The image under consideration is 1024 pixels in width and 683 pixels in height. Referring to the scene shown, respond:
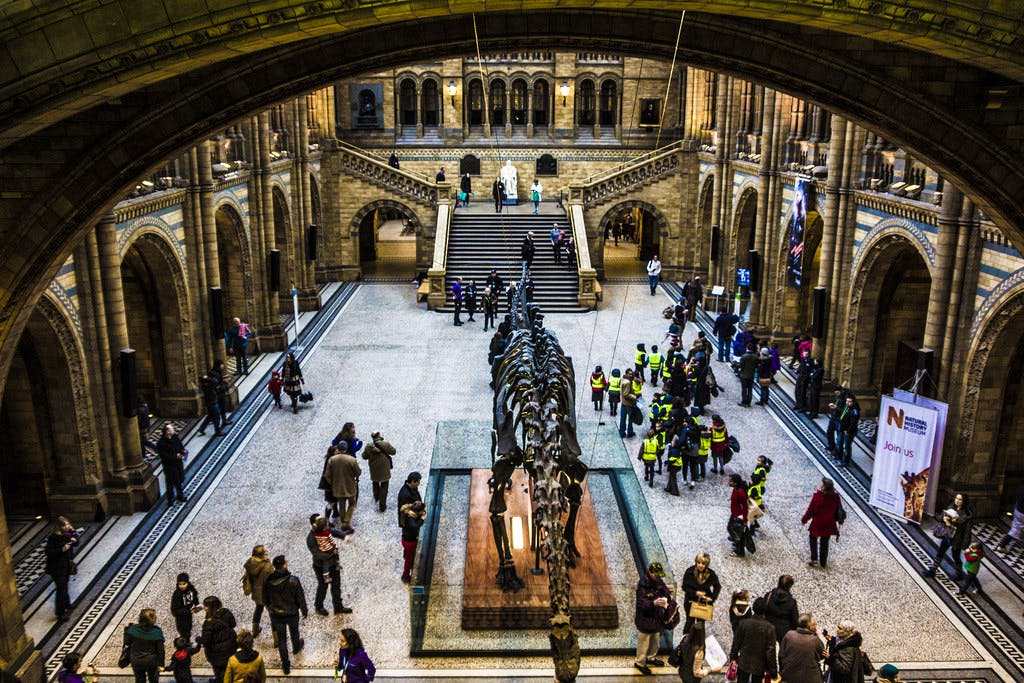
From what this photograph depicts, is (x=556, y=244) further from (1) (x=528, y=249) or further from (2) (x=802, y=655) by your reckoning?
(2) (x=802, y=655)

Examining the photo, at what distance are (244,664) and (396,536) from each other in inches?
179

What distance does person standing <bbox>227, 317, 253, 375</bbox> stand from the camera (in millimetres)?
19656

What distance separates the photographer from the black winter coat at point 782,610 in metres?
8.87

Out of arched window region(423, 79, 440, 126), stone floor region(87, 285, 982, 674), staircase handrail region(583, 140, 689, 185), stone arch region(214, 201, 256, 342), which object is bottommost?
stone floor region(87, 285, 982, 674)

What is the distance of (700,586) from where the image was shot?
9125 mm

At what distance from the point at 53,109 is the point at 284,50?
117 inches

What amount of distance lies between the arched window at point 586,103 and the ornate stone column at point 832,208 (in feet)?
58.4

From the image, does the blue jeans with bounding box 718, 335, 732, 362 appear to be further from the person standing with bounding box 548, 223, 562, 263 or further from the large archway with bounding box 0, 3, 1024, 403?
the large archway with bounding box 0, 3, 1024, 403

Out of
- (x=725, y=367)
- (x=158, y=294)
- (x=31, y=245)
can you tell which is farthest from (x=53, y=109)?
(x=725, y=367)

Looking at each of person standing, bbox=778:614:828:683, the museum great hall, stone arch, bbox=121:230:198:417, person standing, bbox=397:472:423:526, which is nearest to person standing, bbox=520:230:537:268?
the museum great hall

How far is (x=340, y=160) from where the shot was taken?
29.9 meters

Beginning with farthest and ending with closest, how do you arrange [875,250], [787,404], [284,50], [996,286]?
1. [787,404]
2. [875,250]
3. [996,286]
4. [284,50]

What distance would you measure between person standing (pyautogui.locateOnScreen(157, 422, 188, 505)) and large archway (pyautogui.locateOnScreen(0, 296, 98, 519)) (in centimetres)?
95

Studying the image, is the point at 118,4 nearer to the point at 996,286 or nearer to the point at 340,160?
the point at 996,286
